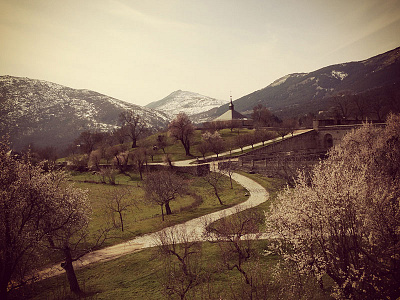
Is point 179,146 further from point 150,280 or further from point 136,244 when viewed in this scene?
point 150,280

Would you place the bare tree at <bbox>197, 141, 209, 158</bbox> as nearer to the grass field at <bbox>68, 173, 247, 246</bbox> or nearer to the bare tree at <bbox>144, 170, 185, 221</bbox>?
the grass field at <bbox>68, 173, 247, 246</bbox>

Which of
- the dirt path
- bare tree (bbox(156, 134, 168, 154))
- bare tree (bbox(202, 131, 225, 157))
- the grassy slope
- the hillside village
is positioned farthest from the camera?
bare tree (bbox(156, 134, 168, 154))

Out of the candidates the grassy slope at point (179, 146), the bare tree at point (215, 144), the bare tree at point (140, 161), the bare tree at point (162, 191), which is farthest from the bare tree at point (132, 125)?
the bare tree at point (162, 191)

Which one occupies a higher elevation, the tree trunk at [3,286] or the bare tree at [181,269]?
the tree trunk at [3,286]

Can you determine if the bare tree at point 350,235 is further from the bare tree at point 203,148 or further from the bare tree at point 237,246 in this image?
the bare tree at point 203,148

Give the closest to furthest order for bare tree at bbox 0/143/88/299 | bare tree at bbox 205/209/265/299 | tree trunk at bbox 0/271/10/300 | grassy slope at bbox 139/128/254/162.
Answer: tree trunk at bbox 0/271/10/300, bare tree at bbox 0/143/88/299, bare tree at bbox 205/209/265/299, grassy slope at bbox 139/128/254/162

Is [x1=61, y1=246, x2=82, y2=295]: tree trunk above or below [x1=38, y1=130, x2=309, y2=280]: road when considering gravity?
above

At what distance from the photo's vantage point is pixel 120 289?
17.2m

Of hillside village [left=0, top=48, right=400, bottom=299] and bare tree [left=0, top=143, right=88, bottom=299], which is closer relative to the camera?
hillside village [left=0, top=48, right=400, bottom=299]

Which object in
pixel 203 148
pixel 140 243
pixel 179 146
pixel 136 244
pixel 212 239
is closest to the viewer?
pixel 212 239

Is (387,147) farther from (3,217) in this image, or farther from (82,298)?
(3,217)

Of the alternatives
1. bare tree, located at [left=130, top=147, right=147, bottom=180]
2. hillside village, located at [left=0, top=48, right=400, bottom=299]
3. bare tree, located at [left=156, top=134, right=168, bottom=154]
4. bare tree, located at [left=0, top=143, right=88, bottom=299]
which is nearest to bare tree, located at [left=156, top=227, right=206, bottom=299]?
hillside village, located at [left=0, top=48, right=400, bottom=299]

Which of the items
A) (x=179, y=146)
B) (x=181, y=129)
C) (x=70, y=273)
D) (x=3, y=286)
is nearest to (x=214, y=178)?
(x=70, y=273)

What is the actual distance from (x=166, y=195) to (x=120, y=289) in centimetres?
1718
